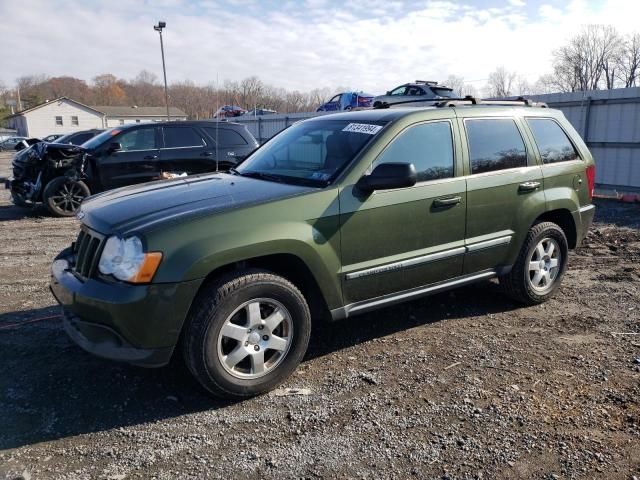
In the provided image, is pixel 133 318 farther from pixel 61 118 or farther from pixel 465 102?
pixel 61 118

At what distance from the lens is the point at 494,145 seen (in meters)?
4.68

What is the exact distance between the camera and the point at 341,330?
15.2 feet

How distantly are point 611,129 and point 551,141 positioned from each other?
27.7 feet

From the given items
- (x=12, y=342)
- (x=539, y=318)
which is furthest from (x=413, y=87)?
(x=12, y=342)

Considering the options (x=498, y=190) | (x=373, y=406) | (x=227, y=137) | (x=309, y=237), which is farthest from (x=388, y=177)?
(x=227, y=137)

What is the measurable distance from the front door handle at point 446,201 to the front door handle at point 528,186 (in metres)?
0.80

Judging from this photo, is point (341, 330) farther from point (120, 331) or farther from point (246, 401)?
point (120, 331)

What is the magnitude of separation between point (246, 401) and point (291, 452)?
2.16 feet

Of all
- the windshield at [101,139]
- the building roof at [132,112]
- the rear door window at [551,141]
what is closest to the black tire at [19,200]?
the windshield at [101,139]

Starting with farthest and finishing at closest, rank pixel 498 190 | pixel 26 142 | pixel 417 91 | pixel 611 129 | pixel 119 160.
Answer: pixel 26 142 → pixel 417 91 → pixel 611 129 → pixel 119 160 → pixel 498 190

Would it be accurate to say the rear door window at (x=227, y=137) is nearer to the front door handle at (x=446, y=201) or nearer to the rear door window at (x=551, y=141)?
the rear door window at (x=551, y=141)

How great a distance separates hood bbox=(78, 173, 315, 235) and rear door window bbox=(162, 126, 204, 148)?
250 inches

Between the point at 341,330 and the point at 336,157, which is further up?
the point at 336,157

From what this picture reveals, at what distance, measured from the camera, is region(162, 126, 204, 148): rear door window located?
10.3 m
